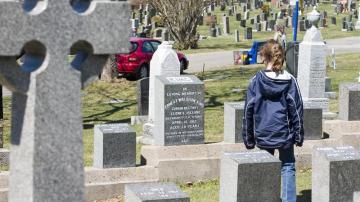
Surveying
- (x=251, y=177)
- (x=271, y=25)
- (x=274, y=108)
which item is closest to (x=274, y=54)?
(x=274, y=108)

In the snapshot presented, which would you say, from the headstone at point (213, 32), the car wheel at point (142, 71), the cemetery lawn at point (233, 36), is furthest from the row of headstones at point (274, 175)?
the headstone at point (213, 32)

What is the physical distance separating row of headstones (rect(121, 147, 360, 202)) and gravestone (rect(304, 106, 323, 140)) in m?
3.11

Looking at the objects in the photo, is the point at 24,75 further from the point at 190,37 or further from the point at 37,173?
the point at 190,37

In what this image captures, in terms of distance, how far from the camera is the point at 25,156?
532 cm

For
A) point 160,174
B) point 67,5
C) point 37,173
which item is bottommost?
point 160,174

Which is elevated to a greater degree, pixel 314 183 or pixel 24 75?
pixel 24 75

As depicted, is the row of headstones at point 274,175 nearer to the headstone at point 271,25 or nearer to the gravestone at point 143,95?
the gravestone at point 143,95

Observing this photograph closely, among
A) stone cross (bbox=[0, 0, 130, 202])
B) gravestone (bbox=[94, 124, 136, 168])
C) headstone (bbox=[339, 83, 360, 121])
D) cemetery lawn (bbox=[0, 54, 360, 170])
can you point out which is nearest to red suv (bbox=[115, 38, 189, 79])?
cemetery lawn (bbox=[0, 54, 360, 170])

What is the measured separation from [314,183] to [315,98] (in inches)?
296

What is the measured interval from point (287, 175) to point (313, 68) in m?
7.98

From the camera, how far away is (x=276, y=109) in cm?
851

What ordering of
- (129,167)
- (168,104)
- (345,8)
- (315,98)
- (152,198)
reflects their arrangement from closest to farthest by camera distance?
(152,198), (129,167), (168,104), (315,98), (345,8)

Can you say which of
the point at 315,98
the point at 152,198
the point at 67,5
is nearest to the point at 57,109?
the point at 67,5

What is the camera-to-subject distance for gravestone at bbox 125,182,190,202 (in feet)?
25.4
